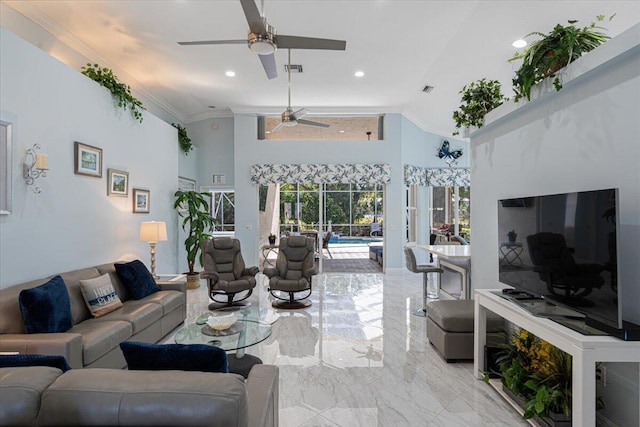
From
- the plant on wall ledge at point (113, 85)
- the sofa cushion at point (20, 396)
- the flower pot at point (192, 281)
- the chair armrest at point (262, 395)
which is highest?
the plant on wall ledge at point (113, 85)

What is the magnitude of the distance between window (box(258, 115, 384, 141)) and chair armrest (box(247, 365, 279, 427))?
21.0 feet

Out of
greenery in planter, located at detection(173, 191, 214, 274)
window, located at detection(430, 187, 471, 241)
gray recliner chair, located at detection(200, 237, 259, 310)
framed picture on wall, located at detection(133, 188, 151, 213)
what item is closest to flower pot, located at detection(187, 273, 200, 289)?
greenery in planter, located at detection(173, 191, 214, 274)

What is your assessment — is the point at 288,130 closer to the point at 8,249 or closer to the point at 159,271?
the point at 159,271

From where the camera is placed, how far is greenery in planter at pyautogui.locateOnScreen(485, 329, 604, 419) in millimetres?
2105

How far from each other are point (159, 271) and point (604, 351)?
579cm

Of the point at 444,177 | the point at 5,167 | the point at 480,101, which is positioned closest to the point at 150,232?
the point at 5,167

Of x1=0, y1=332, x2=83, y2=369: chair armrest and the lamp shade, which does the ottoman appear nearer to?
x1=0, y1=332, x2=83, y2=369: chair armrest

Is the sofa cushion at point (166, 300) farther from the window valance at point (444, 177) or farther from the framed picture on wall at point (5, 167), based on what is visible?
the window valance at point (444, 177)

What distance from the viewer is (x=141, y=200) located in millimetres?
5125

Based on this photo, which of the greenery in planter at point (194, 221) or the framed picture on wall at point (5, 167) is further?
the greenery in planter at point (194, 221)

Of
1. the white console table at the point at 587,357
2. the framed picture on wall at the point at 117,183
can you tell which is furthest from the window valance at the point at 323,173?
the white console table at the point at 587,357

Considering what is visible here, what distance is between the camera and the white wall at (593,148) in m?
1.90

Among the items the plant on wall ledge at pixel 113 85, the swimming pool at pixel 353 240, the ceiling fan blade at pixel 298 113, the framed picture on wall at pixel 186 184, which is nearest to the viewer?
the plant on wall ledge at pixel 113 85

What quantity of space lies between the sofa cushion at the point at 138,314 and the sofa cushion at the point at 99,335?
2.8 inches
